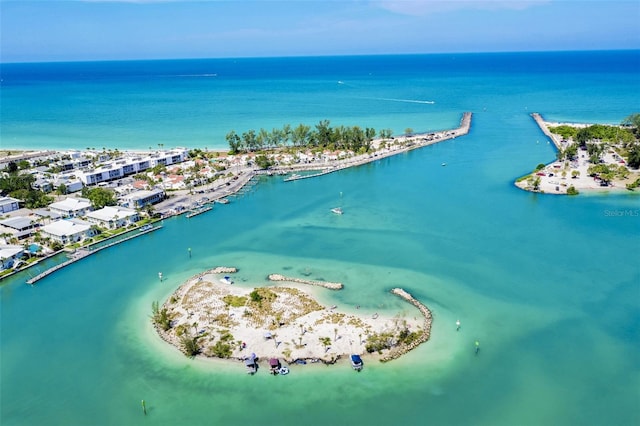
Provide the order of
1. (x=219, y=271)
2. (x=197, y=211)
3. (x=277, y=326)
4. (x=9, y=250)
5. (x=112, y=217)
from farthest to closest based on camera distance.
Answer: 1. (x=197, y=211)
2. (x=112, y=217)
3. (x=9, y=250)
4. (x=219, y=271)
5. (x=277, y=326)

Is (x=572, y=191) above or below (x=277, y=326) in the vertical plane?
above

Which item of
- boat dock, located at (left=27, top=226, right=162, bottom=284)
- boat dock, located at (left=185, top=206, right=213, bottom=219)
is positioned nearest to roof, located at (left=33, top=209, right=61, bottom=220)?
boat dock, located at (left=27, top=226, right=162, bottom=284)

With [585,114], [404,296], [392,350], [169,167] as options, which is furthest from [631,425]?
[585,114]

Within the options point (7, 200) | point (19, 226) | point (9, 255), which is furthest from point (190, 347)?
point (7, 200)

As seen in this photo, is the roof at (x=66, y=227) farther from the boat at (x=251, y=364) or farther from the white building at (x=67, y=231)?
the boat at (x=251, y=364)

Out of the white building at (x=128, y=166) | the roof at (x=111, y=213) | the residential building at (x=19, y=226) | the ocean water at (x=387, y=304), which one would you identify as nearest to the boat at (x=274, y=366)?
the ocean water at (x=387, y=304)

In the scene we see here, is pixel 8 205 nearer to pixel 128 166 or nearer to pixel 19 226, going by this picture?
pixel 19 226

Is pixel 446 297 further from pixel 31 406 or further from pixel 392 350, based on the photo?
pixel 31 406
